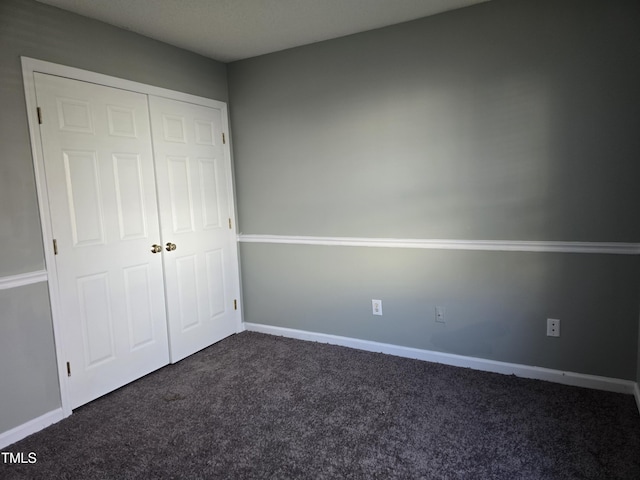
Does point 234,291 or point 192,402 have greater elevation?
point 234,291

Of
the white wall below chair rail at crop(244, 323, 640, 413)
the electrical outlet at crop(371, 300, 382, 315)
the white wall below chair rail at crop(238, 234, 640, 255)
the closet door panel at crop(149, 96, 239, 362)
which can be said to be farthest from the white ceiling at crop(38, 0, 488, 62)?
the white wall below chair rail at crop(244, 323, 640, 413)

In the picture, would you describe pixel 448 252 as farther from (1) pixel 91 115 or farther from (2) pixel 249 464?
(1) pixel 91 115

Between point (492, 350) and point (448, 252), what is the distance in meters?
0.74

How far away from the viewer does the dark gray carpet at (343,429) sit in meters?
1.93

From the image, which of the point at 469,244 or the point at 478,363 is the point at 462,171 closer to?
the point at 469,244

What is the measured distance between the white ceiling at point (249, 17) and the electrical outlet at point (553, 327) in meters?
2.10

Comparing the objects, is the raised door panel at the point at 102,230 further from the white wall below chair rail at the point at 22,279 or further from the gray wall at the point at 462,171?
the gray wall at the point at 462,171

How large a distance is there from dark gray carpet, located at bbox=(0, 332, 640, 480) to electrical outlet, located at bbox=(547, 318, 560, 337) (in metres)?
0.32

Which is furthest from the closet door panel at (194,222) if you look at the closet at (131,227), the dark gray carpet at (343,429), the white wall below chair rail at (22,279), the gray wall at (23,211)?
the white wall below chair rail at (22,279)

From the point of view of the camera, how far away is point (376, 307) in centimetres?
321

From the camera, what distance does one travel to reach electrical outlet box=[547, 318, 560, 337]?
8.51ft

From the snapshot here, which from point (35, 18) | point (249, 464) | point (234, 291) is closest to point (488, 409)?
point (249, 464)

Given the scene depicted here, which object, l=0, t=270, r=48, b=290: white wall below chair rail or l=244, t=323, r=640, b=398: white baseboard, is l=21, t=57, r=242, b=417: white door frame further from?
l=244, t=323, r=640, b=398: white baseboard

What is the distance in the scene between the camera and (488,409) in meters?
2.36
